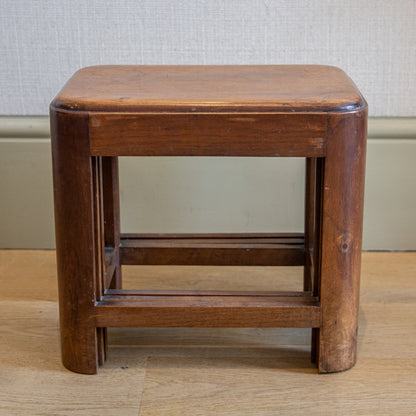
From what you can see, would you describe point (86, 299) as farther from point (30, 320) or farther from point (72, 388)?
point (30, 320)

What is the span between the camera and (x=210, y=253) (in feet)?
3.50

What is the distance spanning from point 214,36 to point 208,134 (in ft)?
1.51

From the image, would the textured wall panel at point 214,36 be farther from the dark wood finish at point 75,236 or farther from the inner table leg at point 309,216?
the dark wood finish at point 75,236

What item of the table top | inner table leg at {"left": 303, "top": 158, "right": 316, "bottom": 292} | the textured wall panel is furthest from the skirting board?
the table top

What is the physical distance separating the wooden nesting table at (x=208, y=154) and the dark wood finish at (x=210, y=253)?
0.11 m

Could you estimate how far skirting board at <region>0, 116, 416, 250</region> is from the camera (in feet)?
4.15

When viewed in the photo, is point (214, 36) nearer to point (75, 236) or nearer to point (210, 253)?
point (210, 253)

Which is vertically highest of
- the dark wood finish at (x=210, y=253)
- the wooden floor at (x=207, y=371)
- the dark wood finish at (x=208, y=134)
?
the dark wood finish at (x=208, y=134)

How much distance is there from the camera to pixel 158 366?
0.91 meters

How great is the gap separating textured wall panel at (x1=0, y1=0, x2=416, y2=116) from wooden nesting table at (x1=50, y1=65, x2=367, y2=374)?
276 millimetres

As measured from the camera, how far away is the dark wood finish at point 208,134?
80 cm

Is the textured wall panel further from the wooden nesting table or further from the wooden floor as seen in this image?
the wooden floor

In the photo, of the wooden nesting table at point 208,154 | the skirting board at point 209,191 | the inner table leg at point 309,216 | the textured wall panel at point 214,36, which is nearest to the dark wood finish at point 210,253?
the inner table leg at point 309,216

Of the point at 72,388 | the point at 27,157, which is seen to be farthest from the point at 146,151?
the point at 27,157
